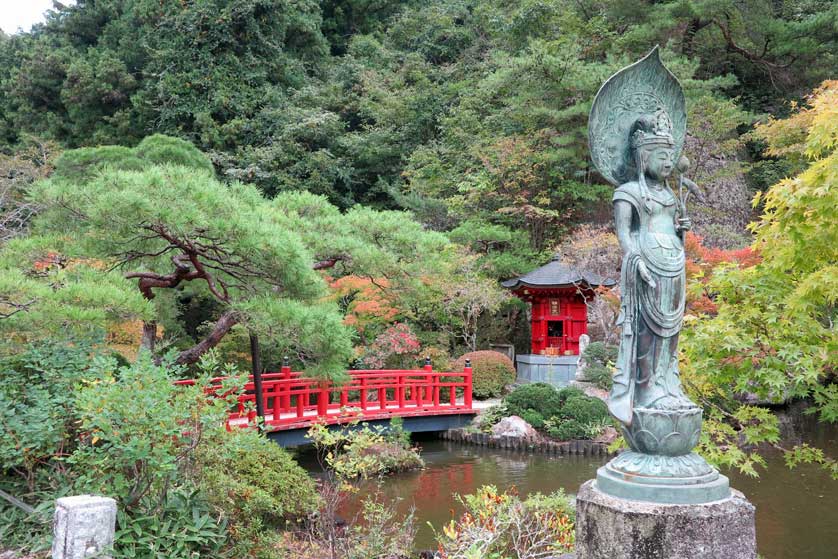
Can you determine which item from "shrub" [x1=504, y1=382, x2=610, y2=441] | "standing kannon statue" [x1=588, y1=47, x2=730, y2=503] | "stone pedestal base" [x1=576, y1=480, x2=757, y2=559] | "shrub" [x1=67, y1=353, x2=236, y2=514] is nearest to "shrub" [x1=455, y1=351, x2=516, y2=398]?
"shrub" [x1=504, y1=382, x2=610, y2=441]

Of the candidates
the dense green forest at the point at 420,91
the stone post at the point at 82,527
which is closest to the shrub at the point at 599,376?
the dense green forest at the point at 420,91

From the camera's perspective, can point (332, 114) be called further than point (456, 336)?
Yes

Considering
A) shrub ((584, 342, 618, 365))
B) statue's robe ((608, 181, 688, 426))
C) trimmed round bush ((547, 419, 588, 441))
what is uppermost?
statue's robe ((608, 181, 688, 426))

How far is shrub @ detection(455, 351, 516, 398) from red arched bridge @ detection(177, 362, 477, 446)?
93 cm

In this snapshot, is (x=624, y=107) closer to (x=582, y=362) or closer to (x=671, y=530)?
(x=671, y=530)

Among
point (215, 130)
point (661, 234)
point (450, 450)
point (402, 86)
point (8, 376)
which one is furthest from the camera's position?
point (402, 86)

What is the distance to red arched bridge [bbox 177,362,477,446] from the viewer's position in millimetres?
11195

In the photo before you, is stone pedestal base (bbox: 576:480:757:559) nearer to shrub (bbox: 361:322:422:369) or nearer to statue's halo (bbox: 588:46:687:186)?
statue's halo (bbox: 588:46:687:186)

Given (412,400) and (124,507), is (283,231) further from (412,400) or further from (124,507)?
(412,400)

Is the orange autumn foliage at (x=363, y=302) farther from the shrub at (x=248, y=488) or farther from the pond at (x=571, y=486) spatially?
the shrub at (x=248, y=488)

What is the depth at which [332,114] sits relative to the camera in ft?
75.6

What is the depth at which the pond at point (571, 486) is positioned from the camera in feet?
25.5

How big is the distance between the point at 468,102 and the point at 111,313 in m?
18.3

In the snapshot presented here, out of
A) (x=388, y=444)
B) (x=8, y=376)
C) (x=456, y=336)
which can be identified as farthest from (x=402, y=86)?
(x=8, y=376)
